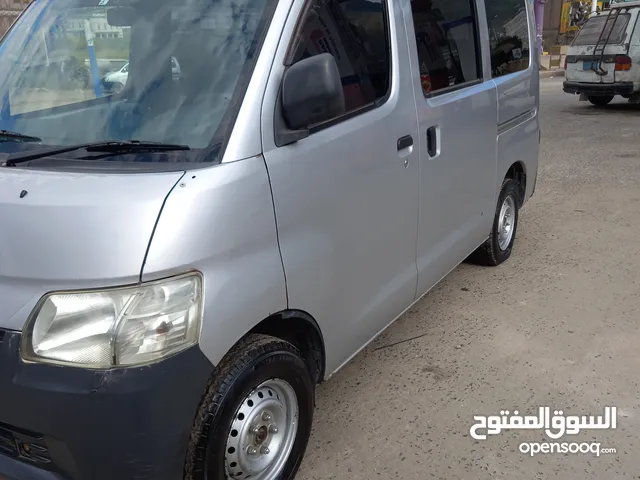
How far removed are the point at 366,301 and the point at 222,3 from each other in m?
1.42

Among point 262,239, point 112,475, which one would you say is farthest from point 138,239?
point 112,475

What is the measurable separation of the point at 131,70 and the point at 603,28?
12.9 meters

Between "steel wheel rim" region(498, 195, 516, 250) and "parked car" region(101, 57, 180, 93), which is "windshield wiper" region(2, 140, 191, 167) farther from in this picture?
"steel wheel rim" region(498, 195, 516, 250)

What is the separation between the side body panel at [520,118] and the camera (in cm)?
425

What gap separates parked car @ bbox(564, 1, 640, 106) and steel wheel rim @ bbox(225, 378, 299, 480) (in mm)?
12276

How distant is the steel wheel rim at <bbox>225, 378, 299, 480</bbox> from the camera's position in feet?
7.22

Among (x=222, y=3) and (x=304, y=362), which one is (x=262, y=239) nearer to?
(x=304, y=362)

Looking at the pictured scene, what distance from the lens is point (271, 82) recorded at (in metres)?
2.22

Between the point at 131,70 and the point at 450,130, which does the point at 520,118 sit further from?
the point at 131,70

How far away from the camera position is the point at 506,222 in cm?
495

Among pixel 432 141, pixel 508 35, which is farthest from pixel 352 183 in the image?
pixel 508 35

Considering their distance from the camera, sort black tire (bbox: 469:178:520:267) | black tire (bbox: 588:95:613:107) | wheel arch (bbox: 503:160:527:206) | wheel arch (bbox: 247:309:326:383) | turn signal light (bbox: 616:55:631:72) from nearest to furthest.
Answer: wheel arch (bbox: 247:309:326:383) < black tire (bbox: 469:178:520:267) < wheel arch (bbox: 503:160:527:206) < turn signal light (bbox: 616:55:631:72) < black tire (bbox: 588:95:613:107)

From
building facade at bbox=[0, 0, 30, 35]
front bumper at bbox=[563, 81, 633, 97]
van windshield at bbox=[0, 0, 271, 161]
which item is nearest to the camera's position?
van windshield at bbox=[0, 0, 271, 161]

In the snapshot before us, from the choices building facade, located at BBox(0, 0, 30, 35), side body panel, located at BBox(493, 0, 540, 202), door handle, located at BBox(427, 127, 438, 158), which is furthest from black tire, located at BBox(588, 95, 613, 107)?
building facade, located at BBox(0, 0, 30, 35)
